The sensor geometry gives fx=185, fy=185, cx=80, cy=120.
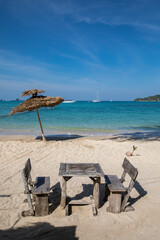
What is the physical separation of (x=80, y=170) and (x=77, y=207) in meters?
0.83

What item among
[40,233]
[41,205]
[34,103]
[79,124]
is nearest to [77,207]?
[41,205]

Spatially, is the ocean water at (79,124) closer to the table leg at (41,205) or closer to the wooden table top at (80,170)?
the wooden table top at (80,170)

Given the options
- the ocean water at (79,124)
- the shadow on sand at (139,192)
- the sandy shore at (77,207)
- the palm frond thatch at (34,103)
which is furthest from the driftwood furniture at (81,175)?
the ocean water at (79,124)

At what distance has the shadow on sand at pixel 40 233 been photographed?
294cm

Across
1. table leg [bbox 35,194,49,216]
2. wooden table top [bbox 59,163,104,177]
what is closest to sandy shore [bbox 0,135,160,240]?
table leg [bbox 35,194,49,216]

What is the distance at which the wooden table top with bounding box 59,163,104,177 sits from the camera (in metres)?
3.55

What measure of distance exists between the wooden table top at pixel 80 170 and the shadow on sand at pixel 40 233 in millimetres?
903

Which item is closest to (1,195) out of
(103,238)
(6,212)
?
(6,212)

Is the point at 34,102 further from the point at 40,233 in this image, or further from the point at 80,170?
the point at 40,233

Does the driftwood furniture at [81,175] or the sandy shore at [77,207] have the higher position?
the driftwood furniture at [81,175]

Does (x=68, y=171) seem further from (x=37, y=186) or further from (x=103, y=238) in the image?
(x=103, y=238)

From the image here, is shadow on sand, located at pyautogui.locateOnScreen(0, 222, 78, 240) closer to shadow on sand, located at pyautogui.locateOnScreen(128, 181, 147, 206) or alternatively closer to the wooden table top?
the wooden table top

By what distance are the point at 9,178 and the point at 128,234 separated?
361 centimetres

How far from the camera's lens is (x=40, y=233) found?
3033mm
